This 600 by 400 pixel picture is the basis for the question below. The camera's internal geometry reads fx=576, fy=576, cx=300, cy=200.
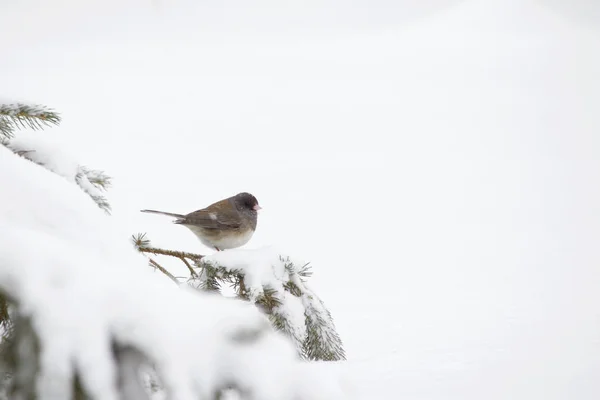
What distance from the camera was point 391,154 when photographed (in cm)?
1192

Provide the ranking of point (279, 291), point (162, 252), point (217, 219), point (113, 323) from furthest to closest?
1. point (217, 219)
2. point (162, 252)
3. point (279, 291)
4. point (113, 323)

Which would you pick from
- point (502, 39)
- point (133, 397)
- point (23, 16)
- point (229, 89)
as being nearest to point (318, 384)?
point (133, 397)

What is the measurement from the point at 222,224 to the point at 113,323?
7.50 feet

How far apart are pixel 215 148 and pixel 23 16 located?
17554 mm

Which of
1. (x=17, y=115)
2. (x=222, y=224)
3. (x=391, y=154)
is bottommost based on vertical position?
(x=17, y=115)

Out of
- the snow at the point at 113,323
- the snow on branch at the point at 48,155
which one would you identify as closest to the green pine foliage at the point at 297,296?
the snow on branch at the point at 48,155

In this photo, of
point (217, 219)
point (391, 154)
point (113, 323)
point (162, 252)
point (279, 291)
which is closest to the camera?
point (113, 323)

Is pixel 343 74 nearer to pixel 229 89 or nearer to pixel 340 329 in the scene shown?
pixel 229 89

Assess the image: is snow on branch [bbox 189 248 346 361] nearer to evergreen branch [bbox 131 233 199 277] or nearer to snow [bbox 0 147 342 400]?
evergreen branch [bbox 131 233 199 277]

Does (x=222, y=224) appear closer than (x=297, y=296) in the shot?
No

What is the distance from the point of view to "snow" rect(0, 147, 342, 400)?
0.84 metres

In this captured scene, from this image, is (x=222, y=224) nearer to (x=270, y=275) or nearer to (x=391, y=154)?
(x=270, y=275)

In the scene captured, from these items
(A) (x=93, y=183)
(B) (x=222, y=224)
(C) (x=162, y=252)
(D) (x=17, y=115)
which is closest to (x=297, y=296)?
(C) (x=162, y=252)

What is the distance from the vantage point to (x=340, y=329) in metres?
4.32
